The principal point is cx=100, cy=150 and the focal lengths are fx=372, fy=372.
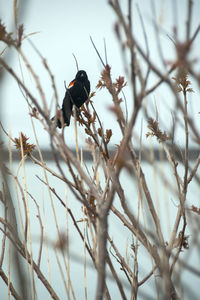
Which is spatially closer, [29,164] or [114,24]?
[114,24]

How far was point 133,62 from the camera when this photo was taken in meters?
0.41

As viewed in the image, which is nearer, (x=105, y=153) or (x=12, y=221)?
(x=12, y=221)

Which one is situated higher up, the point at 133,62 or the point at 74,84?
the point at 74,84

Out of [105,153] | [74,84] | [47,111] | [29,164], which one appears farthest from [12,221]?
[74,84]

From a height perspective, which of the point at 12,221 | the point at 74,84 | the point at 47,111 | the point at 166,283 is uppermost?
the point at 74,84

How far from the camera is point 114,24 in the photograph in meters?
0.44

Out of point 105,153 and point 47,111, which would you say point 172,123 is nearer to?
point 105,153

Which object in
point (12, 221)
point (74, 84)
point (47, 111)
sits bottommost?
point (12, 221)

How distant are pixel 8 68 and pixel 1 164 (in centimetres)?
12

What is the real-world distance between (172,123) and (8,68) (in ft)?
1.50

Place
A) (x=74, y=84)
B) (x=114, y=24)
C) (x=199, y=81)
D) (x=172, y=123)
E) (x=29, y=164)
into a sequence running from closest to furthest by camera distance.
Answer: (x=199, y=81) < (x=114, y=24) < (x=172, y=123) < (x=29, y=164) < (x=74, y=84)

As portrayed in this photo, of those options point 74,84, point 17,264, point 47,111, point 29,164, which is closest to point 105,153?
point 47,111

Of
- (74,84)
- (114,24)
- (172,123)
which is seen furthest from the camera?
(74,84)

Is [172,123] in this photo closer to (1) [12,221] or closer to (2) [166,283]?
(2) [166,283]
